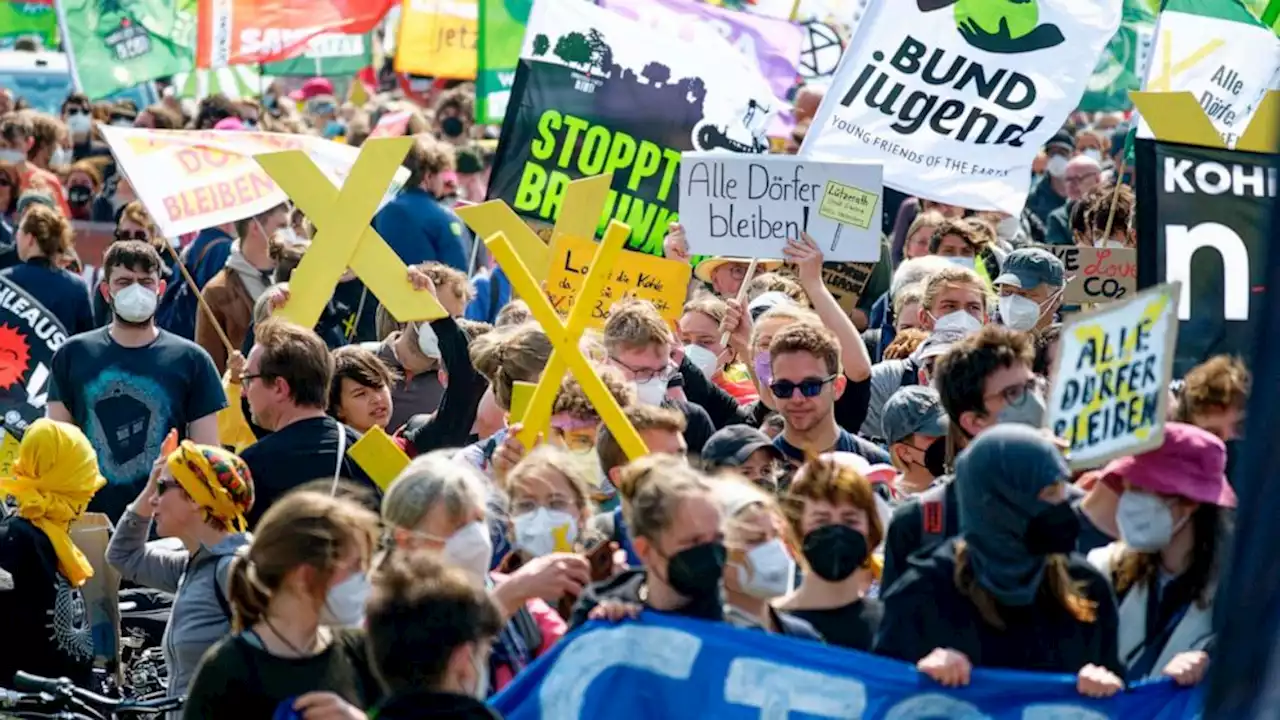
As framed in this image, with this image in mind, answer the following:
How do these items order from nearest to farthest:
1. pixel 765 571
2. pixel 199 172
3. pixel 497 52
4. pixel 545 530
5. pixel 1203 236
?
1. pixel 765 571
2. pixel 545 530
3. pixel 1203 236
4. pixel 199 172
5. pixel 497 52

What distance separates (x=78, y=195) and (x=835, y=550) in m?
11.1

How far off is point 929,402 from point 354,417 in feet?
6.17

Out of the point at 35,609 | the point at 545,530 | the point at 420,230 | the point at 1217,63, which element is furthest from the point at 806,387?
the point at 420,230

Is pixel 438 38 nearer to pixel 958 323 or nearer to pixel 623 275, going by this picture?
pixel 623 275

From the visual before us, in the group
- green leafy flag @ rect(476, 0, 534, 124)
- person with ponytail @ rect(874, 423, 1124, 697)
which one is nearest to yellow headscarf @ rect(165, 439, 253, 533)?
person with ponytail @ rect(874, 423, 1124, 697)

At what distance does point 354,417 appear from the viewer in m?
6.97

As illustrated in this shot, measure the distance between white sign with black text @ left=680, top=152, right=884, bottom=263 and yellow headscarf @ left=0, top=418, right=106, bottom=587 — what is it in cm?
261

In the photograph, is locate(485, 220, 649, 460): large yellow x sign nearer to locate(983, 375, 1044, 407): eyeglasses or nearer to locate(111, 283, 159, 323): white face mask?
locate(983, 375, 1044, 407): eyeglasses

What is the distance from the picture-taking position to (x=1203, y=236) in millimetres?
6074

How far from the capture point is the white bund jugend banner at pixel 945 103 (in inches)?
357

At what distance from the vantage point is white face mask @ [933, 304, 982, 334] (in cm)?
757

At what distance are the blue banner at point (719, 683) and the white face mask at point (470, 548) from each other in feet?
0.85

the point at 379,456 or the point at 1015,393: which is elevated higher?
the point at 1015,393

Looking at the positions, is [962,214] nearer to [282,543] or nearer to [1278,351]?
[282,543]
